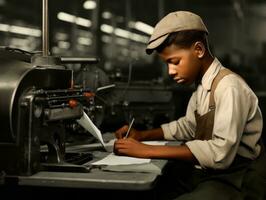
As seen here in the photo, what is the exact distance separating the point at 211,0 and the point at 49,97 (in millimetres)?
3629

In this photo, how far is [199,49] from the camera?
1649 mm

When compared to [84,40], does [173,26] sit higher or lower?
lower

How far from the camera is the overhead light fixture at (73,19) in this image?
4562mm

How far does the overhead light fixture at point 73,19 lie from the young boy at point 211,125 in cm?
305

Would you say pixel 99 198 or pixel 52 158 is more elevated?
pixel 52 158

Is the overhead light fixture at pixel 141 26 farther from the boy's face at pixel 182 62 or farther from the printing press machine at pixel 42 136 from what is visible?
the printing press machine at pixel 42 136

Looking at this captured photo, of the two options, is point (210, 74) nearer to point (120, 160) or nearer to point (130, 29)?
point (120, 160)

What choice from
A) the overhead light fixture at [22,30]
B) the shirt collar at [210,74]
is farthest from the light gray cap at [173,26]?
the overhead light fixture at [22,30]

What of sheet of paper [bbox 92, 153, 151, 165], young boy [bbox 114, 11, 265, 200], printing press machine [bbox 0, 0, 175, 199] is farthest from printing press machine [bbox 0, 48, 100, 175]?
young boy [bbox 114, 11, 265, 200]

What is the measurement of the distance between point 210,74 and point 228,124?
30cm

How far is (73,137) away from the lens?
2.00 meters

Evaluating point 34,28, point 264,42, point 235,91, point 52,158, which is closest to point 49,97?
point 52,158

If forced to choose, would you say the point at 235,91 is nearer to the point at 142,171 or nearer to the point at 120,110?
the point at 142,171

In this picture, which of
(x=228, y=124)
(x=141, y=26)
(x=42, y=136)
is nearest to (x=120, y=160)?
(x=42, y=136)
